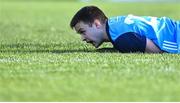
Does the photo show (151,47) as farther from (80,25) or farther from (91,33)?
(80,25)

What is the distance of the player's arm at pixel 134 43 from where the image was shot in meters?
7.90

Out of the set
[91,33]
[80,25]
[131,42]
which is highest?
[80,25]

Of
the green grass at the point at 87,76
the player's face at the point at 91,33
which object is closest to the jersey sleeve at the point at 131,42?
the green grass at the point at 87,76

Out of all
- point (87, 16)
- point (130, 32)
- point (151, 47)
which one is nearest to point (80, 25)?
point (87, 16)

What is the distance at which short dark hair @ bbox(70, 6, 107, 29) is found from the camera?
8180 mm

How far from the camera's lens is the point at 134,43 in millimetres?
7910

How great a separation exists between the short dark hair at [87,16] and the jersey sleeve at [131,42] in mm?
449

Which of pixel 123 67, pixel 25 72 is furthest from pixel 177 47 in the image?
pixel 25 72

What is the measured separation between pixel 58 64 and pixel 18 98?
2.05 metres

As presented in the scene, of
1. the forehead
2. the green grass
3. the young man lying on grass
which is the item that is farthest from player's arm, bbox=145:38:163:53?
the forehead

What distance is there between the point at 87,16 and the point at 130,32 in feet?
2.05

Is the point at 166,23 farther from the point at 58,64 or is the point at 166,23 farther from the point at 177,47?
the point at 58,64

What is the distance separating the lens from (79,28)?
26.9 ft

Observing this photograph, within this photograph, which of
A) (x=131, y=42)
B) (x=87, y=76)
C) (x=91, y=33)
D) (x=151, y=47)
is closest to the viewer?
(x=87, y=76)
